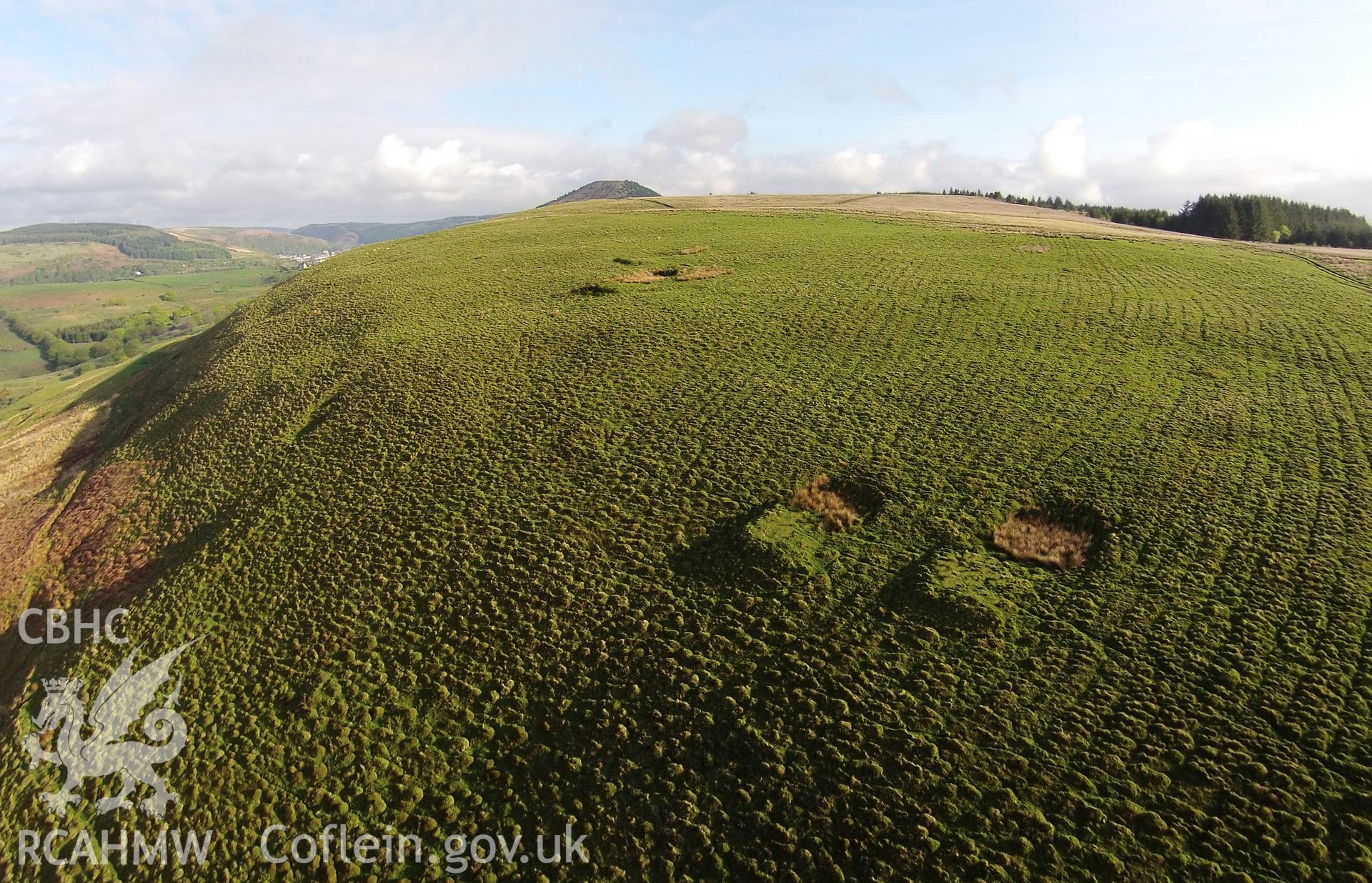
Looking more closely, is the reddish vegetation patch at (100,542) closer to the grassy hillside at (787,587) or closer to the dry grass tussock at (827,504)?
the grassy hillside at (787,587)

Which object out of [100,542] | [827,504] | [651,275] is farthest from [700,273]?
[100,542]

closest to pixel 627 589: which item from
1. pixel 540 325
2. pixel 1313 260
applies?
pixel 540 325

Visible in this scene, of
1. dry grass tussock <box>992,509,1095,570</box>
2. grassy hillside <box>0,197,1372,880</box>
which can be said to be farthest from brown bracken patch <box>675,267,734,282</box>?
dry grass tussock <box>992,509,1095,570</box>

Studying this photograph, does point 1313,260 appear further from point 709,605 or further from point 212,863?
point 212,863

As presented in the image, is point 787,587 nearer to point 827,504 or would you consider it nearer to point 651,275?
point 827,504

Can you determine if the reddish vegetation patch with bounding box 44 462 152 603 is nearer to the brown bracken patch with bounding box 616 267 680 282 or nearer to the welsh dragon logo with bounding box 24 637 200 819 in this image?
the welsh dragon logo with bounding box 24 637 200 819

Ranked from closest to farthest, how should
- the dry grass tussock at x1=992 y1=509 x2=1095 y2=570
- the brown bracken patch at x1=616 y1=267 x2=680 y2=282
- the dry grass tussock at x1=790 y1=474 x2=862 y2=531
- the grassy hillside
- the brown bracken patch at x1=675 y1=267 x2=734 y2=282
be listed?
the grassy hillside → the dry grass tussock at x1=992 y1=509 x2=1095 y2=570 → the dry grass tussock at x1=790 y1=474 x2=862 y2=531 → the brown bracken patch at x1=616 y1=267 x2=680 y2=282 → the brown bracken patch at x1=675 y1=267 x2=734 y2=282

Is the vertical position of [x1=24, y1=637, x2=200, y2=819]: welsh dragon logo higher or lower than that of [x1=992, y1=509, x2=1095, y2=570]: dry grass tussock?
lower
